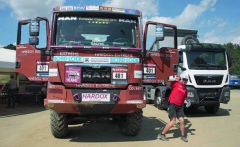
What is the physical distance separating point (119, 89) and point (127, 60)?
68cm

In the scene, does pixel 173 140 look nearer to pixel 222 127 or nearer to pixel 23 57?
pixel 222 127

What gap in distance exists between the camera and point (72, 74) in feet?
18.2

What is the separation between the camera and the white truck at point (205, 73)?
10.0 meters

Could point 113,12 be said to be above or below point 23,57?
above

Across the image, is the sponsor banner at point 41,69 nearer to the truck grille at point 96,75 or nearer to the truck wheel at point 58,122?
the truck wheel at point 58,122

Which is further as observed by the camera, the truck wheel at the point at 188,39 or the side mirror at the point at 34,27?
the truck wheel at the point at 188,39

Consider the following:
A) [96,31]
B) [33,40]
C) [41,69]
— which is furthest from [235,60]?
[33,40]

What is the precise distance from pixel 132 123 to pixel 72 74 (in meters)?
1.98

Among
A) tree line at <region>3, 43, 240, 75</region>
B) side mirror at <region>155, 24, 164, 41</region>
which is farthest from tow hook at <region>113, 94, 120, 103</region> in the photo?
tree line at <region>3, 43, 240, 75</region>

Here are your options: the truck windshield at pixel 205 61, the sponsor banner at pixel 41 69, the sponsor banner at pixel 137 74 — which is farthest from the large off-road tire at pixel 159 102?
the sponsor banner at pixel 41 69

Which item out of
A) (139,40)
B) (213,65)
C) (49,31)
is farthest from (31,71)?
(213,65)

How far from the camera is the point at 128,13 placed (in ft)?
19.6

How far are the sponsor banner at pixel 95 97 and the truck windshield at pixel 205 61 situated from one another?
558 centimetres

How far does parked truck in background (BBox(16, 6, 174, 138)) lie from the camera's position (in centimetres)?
555
